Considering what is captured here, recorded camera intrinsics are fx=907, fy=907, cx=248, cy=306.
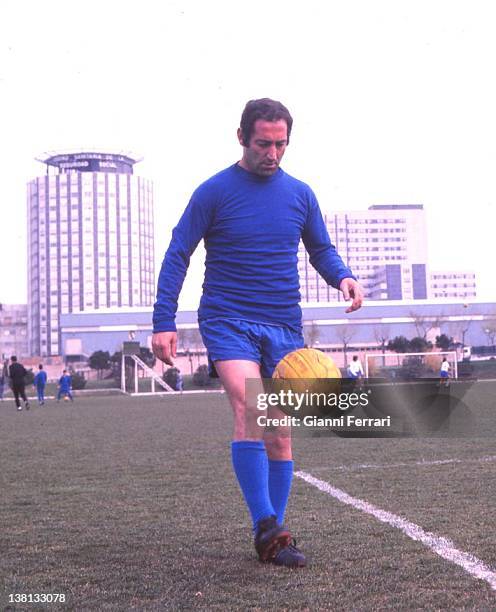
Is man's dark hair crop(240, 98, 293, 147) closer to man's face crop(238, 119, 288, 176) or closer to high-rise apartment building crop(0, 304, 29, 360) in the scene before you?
man's face crop(238, 119, 288, 176)

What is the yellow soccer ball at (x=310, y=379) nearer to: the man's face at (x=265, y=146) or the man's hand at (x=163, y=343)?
the man's hand at (x=163, y=343)

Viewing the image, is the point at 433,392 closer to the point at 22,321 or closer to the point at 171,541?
the point at 171,541

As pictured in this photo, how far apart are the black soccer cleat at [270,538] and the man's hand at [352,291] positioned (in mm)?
1109

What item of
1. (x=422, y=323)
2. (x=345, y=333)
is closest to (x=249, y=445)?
(x=422, y=323)

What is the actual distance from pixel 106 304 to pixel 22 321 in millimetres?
19688

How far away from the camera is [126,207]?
178 meters

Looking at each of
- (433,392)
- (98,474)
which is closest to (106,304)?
(433,392)

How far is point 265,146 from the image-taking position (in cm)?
421

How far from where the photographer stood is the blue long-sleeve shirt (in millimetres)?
4320

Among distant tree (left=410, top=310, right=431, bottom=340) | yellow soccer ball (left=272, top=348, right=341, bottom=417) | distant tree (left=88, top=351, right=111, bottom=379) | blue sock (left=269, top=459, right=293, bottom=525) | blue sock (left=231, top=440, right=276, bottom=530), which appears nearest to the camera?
yellow soccer ball (left=272, top=348, right=341, bottom=417)

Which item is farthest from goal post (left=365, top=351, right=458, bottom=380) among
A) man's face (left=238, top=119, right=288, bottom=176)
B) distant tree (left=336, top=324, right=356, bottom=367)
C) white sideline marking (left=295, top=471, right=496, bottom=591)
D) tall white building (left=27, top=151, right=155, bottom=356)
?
tall white building (left=27, top=151, right=155, bottom=356)

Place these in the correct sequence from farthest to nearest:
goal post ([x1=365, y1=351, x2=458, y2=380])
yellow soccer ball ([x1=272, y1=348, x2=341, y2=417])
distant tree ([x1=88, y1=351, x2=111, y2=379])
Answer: distant tree ([x1=88, y1=351, x2=111, y2=379])
goal post ([x1=365, y1=351, x2=458, y2=380])
yellow soccer ball ([x1=272, y1=348, x2=341, y2=417])

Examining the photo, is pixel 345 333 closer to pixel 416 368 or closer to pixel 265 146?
pixel 416 368

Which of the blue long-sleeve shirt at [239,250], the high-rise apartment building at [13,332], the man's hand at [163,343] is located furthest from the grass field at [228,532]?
the high-rise apartment building at [13,332]
